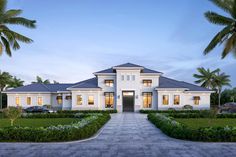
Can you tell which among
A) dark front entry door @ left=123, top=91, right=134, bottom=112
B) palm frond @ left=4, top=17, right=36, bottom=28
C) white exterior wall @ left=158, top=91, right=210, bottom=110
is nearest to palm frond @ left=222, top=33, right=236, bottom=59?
palm frond @ left=4, top=17, right=36, bottom=28

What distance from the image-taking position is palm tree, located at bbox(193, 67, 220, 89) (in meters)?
60.1

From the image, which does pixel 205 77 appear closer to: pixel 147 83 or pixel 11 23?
pixel 147 83

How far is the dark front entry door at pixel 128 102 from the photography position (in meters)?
40.4

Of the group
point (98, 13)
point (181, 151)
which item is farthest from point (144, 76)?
point (181, 151)

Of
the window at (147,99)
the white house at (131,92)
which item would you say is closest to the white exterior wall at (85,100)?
the white house at (131,92)

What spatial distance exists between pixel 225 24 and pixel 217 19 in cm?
83

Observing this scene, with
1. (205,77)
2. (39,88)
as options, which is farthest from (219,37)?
(205,77)

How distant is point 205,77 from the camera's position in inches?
2366

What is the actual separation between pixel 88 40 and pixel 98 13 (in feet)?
26.5

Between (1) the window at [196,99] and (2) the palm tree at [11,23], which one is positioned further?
(1) the window at [196,99]

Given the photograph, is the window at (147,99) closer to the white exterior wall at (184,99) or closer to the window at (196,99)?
the white exterior wall at (184,99)

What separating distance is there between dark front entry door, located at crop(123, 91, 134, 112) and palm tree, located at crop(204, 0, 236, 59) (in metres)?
20.9

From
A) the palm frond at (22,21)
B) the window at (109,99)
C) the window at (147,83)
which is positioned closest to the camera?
the palm frond at (22,21)

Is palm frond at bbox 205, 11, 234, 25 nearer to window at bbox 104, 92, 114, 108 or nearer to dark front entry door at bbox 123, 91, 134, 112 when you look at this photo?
dark front entry door at bbox 123, 91, 134, 112
